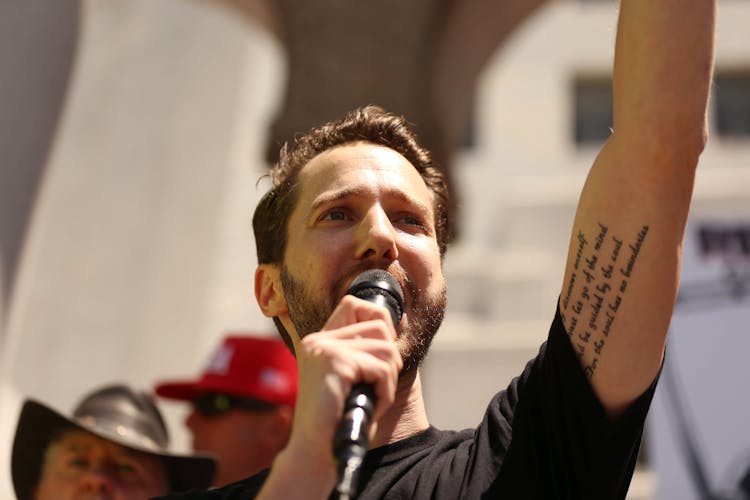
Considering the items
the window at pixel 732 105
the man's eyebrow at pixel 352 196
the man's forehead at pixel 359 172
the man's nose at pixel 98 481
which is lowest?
the man's nose at pixel 98 481

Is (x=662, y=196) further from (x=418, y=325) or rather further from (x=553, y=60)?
(x=553, y=60)

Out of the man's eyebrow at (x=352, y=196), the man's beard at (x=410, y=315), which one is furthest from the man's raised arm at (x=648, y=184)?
the man's eyebrow at (x=352, y=196)

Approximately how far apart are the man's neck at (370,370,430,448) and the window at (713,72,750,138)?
14.1 metres

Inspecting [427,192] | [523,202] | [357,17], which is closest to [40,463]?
[427,192]

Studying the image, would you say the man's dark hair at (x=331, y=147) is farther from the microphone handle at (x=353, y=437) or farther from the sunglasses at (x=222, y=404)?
the sunglasses at (x=222, y=404)

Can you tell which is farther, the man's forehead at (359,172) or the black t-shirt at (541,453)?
the man's forehead at (359,172)

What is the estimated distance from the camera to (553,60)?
1658cm

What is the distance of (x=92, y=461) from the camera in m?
3.68

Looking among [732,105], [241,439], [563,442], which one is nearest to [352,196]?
[563,442]

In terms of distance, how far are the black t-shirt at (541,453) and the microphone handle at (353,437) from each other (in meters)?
0.32

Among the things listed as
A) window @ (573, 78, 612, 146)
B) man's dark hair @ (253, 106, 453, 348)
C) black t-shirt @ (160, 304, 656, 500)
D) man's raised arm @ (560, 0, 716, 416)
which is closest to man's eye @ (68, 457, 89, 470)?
man's dark hair @ (253, 106, 453, 348)

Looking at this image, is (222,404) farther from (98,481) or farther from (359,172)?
(359,172)

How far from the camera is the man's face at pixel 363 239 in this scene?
7.06 ft

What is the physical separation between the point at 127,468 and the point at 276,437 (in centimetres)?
88
